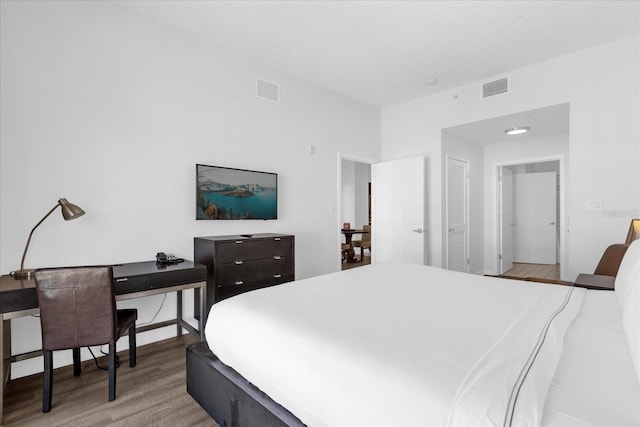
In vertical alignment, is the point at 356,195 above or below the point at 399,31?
below

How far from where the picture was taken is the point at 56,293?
1.94m

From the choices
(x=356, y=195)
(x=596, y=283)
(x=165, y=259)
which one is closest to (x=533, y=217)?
(x=356, y=195)

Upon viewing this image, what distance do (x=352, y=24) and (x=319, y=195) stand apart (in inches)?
84.4

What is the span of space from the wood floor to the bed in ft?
1.08

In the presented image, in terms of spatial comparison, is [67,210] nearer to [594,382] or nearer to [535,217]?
[594,382]

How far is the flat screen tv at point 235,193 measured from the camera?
3.35m

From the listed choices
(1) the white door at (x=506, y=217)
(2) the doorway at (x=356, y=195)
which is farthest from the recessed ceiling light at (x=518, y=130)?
(2) the doorway at (x=356, y=195)

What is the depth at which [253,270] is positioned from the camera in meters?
3.21

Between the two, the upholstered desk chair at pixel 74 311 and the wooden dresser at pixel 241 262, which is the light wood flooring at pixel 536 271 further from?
the upholstered desk chair at pixel 74 311

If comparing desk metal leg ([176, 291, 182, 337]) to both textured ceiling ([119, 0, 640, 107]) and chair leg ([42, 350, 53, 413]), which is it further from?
textured ceiling ([119, 0, 640, 107])

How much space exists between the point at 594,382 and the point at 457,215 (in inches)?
178

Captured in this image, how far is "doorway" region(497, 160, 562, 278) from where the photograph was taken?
21.9 ft

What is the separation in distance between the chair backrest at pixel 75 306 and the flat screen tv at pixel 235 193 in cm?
137

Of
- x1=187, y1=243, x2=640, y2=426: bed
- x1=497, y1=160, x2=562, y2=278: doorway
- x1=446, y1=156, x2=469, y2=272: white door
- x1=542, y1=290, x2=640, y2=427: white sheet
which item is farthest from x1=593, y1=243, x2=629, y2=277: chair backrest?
x1=497, y1=160, x2=562, y2=278: doorway
